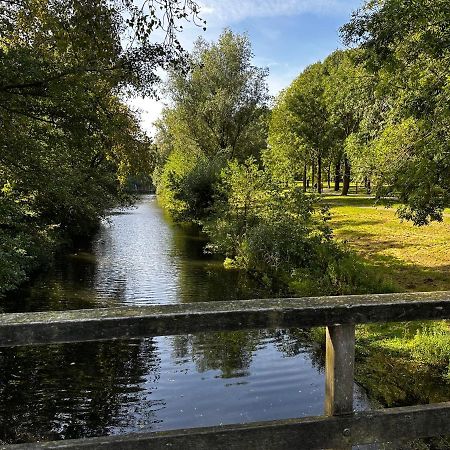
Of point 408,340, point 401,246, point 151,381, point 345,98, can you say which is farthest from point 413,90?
point 151,381

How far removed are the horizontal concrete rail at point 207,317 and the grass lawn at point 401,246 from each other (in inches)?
458

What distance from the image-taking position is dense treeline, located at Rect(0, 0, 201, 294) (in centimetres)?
721

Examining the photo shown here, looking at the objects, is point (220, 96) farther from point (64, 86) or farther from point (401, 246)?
point (64, 86)

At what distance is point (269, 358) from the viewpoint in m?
10.2

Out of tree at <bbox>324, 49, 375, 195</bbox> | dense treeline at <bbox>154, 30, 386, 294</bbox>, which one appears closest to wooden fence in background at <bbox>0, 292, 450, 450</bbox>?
dense treeline at <bbox>154, 30, 386, 294</bbox>

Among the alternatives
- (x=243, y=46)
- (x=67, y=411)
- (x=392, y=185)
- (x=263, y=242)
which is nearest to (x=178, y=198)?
(x=243, y=46)

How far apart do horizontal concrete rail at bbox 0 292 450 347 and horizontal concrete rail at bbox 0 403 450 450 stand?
17.1 inches

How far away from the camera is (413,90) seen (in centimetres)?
1228

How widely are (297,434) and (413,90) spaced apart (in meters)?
12.1

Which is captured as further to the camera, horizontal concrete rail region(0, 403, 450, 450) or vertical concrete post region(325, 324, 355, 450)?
vertical concrete post region(325, 324, 355, 450)

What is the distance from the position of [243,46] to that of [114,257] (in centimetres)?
2561

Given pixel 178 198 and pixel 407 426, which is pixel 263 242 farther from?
pixel 178 198

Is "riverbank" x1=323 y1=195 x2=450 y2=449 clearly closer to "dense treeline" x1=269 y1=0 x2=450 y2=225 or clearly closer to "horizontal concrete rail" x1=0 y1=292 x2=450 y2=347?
"dense treeline" x1=269 y1=0 x2=450 y2=225

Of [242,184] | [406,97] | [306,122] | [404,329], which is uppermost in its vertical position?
[306,122]
